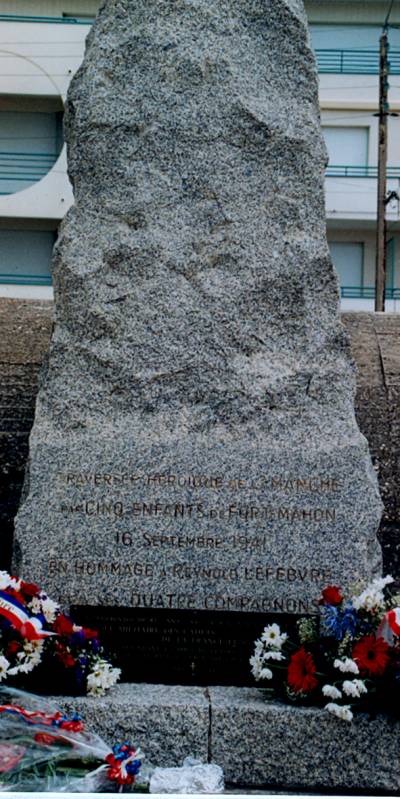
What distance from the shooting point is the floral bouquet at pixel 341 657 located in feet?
16.1

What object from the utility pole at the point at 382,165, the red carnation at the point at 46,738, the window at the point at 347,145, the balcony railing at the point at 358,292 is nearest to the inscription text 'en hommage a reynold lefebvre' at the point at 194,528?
the red carnation at the point at 46,738

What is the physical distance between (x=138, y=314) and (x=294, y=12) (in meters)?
1.71

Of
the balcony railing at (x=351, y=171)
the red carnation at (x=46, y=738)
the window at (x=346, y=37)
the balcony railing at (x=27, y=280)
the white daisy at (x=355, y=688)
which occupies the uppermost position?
the window at (x=346, y=37)

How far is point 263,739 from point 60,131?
67.6ft

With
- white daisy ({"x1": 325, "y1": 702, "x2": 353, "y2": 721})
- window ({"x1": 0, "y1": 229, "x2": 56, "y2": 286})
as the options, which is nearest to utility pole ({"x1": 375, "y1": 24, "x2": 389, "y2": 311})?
window ({"x1": 0, "y1": 229, "x2": 56, "y2": 286})

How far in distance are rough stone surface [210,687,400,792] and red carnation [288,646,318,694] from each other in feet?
0.31

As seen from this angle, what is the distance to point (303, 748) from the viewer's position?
4.96m

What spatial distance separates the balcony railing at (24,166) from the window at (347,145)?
527cm

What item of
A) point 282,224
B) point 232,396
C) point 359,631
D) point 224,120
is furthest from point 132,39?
point 359,631

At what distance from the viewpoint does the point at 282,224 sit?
6.09 meters

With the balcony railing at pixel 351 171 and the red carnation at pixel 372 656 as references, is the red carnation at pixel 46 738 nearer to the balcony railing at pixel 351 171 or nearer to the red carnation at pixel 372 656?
the red carnation at pixel 372 656

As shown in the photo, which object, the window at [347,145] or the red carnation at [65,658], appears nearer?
the red carnation at [65,658]

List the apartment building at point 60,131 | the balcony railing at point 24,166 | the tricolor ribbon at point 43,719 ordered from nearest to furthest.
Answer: the tricolor ribbon at point 43,719
the apartment building at point 60,131
the balcony railing at point 24,166

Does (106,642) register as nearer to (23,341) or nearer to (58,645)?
(58,645)
